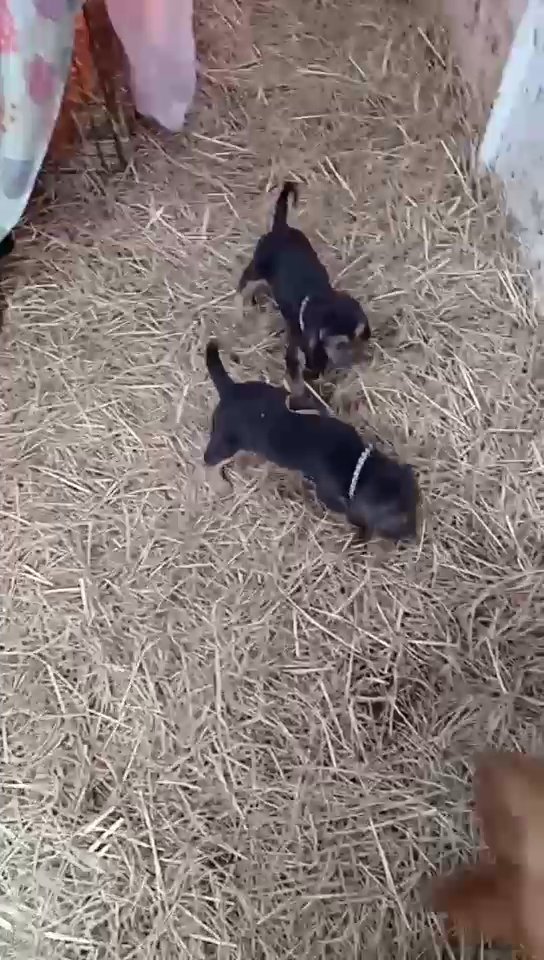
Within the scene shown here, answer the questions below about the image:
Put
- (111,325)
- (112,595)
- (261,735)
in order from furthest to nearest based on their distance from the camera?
(111,325)
(112,595)
(261,735)

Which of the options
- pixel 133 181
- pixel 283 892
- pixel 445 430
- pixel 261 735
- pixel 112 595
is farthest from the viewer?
pixel 133 181

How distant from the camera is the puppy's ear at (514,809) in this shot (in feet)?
3.59

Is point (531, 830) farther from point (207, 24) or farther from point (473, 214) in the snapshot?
point (207, 24)

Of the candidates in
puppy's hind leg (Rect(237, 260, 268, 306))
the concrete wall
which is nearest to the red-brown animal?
puppy's hind leg (Rect(237, 260, 268, 306))

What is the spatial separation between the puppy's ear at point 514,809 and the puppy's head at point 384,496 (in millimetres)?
488

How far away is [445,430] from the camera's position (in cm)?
186

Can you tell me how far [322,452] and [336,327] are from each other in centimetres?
26

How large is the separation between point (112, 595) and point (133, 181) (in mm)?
987

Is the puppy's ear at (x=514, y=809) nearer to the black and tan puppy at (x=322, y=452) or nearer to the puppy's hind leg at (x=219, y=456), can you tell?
the black and tan puppy at (x=322, y=452)

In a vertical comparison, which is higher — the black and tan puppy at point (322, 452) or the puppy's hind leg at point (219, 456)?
the black and tan puppy at point (322, 452)

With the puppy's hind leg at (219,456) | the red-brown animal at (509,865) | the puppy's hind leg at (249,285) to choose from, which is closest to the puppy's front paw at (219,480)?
the puppy's hind leg at (219,456)

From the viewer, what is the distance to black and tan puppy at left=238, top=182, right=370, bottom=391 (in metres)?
1.77

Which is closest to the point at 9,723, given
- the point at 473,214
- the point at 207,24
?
the point at 473,214

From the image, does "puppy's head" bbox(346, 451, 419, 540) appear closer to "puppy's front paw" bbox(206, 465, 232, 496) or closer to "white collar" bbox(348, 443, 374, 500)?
"white collar" bbox(348, 443, 374, 500)
